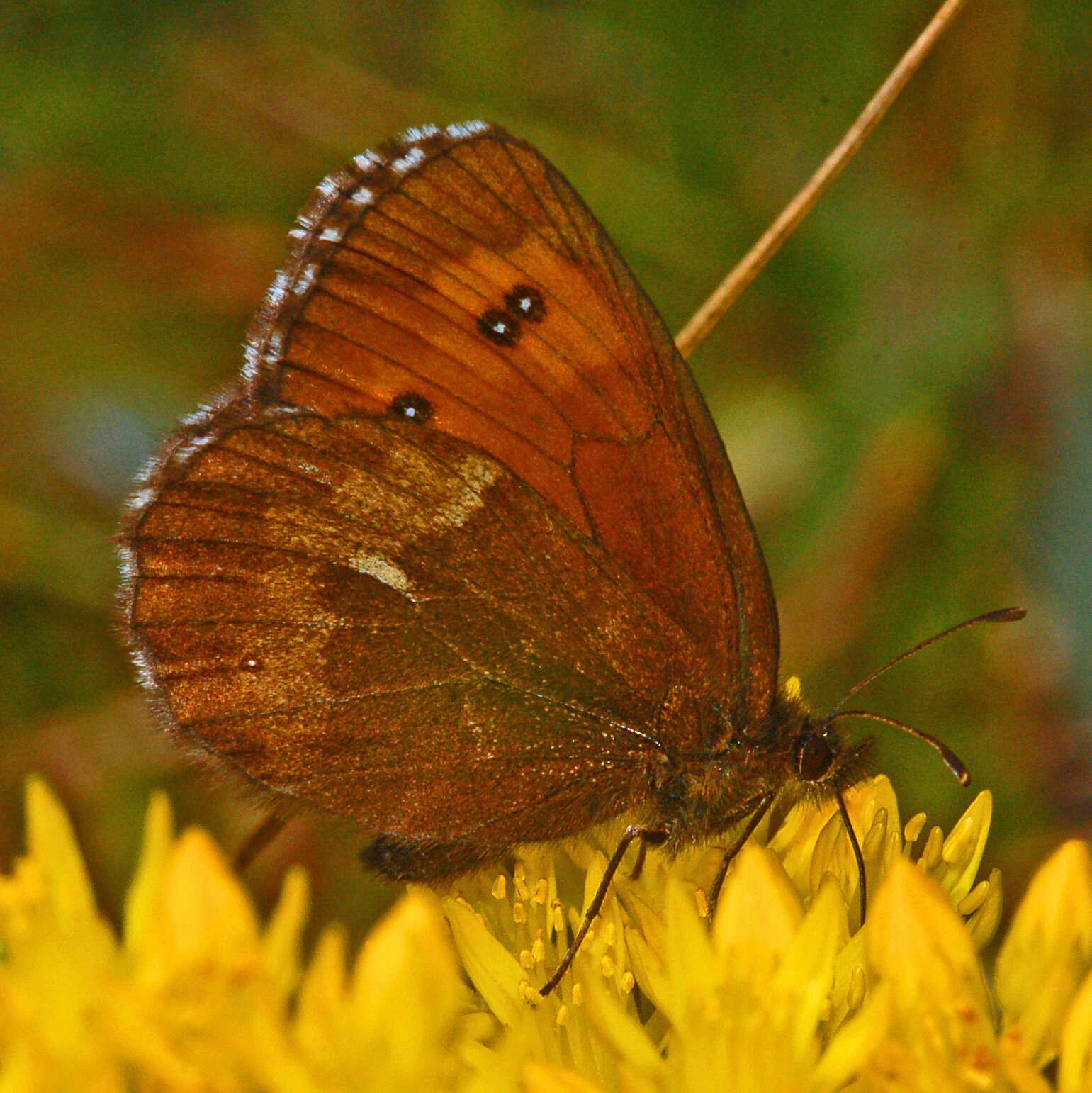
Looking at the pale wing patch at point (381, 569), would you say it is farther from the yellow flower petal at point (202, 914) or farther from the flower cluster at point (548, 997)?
the yellow flower petal at point (202, 914)

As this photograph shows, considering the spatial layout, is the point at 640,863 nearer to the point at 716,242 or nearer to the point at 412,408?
the point at 412,408

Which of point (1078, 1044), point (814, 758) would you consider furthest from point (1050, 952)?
point (814, 758)

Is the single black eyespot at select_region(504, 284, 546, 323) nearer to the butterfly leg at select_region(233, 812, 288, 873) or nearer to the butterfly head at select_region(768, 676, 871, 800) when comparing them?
the butterfly head at select_region(768, 676, 871, 800)

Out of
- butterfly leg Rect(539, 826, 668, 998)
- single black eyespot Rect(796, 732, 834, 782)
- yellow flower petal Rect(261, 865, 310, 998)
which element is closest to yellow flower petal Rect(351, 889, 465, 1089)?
yellow flower petal Rect(261, 865, 310, 998)

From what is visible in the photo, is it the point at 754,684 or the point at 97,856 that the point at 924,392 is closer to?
the point at 754,684

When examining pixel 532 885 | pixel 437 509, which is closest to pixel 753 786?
pixel 532 885
